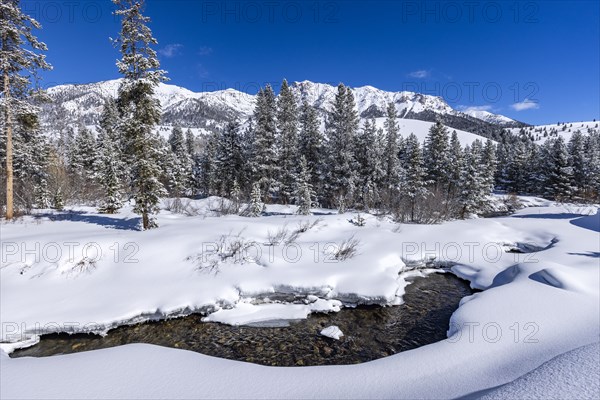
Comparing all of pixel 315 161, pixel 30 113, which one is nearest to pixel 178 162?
pixel 315 161

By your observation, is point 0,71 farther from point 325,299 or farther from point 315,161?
point 315,161

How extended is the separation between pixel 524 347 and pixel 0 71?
24715 mm

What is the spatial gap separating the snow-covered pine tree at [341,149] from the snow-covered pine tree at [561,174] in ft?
113

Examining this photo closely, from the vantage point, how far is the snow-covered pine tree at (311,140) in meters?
36.3

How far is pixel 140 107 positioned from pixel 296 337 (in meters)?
12.4

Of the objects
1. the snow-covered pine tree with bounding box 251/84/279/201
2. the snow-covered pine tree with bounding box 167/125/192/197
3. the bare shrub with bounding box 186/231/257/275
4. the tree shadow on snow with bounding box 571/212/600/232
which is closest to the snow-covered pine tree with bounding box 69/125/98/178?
the snow-covered pine tree with bounding box 167/125/192/197

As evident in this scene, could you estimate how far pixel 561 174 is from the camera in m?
42.7

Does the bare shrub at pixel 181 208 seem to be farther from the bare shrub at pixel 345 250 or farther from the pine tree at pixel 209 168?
the pine tree at pixel 209 168

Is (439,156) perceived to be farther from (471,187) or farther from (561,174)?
(561,174)

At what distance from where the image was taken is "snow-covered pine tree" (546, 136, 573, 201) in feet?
138

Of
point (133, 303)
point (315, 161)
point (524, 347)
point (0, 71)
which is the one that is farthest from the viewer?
point (315, 161)

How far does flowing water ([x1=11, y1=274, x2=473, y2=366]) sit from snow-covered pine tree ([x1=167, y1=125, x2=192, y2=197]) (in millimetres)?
36142

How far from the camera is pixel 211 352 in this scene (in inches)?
282

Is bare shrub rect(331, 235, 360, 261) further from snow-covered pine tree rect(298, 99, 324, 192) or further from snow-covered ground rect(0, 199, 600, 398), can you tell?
snow-covered pine tree rect(298, 99, 324, 192)
